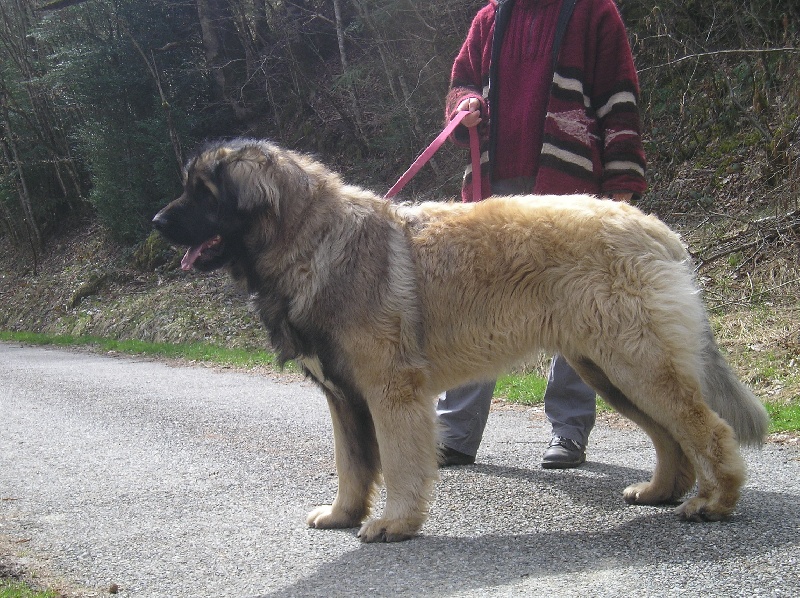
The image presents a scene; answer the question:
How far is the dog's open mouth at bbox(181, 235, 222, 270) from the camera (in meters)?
3.84

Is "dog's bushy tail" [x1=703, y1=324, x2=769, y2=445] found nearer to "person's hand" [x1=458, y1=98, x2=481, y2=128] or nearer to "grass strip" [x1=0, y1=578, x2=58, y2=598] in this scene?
"person's hand" [x1=458, y1=98, x2=481, y2=128]

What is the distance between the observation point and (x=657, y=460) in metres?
3.86

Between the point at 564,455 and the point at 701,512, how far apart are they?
1.30 metres

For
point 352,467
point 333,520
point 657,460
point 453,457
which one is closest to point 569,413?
point 453,457

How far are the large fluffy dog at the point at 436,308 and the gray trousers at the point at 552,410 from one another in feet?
2.65

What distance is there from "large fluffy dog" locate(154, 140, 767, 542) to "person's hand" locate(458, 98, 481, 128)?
2.96 ft

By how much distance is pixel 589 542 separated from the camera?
3.31 metres

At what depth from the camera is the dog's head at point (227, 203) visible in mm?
3773

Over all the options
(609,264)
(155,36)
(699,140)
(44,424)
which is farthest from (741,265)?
(155,36)

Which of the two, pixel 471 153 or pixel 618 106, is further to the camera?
pixel 471 153

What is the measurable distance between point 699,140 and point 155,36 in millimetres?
13448

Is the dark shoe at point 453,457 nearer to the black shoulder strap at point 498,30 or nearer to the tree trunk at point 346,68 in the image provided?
the black shoulder strap at point 498,30

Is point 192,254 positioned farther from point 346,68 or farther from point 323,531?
point 346,68

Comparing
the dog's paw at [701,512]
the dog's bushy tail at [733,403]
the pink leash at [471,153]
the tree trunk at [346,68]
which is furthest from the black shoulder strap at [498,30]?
the tree trunk at [346,68]
